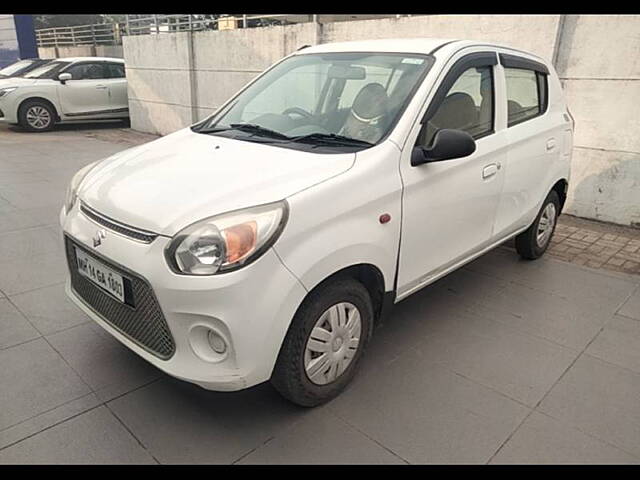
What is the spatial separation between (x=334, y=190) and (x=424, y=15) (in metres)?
4.82

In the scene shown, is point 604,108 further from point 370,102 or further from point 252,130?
point 252,130

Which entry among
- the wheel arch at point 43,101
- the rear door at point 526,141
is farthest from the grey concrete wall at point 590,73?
the wheel arch at point 43,101

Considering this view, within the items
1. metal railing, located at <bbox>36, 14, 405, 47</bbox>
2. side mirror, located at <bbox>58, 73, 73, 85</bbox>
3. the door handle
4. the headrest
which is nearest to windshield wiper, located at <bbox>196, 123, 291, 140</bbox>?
the headrest

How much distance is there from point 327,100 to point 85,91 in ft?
32.9

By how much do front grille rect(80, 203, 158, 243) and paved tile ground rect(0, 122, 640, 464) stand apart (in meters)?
0.85

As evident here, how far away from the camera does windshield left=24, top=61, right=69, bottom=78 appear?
1100 centimetres

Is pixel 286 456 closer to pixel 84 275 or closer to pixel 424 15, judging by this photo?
pixel 84 275

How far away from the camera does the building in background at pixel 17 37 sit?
18062 mm

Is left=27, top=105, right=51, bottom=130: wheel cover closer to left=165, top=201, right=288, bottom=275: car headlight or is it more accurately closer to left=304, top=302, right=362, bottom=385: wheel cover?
left=165, top=201, right=288, bottom=275: car headlight

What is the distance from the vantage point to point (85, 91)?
36.9 ft

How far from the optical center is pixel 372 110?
109 inches

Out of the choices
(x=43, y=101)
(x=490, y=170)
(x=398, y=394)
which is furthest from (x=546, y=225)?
(x=43, y=101)

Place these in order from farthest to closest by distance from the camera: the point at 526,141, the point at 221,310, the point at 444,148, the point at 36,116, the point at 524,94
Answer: the point at 36,116
the point at 524,94
the point at 526,141
the point at 444,148
the point at 221,310

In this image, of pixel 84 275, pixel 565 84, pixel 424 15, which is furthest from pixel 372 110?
pixel 424 15
